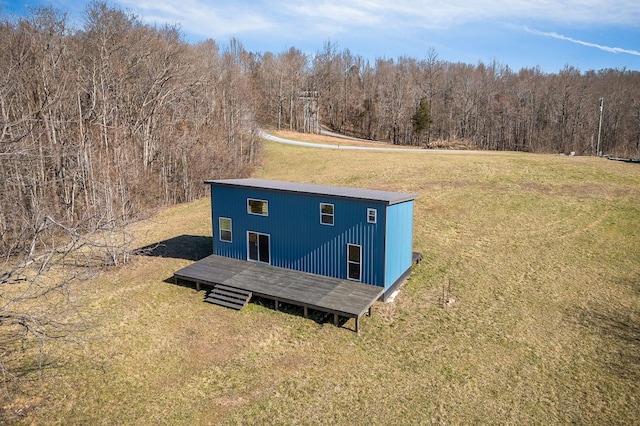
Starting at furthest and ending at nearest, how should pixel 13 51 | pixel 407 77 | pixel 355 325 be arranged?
1. pixel 407 77
2. pixel 13 51
3. pixel 355 325

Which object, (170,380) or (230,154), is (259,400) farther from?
(230,154)

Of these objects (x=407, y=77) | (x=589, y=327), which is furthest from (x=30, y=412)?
(x=407, y=77)

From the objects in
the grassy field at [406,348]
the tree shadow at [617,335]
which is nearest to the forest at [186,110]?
the grassy field at [406,348]

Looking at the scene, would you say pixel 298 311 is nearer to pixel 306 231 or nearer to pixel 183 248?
pixel 306 231

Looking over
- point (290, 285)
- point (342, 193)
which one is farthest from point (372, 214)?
point (290, 285)

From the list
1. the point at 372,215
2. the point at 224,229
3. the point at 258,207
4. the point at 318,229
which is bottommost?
the point at 224,229

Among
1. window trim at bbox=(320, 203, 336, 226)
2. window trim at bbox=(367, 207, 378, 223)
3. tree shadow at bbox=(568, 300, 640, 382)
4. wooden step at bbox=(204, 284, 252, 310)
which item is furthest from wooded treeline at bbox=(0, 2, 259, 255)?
tree shadow at bbox=(568, 300, 640, 382)

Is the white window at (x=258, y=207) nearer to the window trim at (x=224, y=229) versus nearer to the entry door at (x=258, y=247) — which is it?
the entry door at (x=258, y=247)
